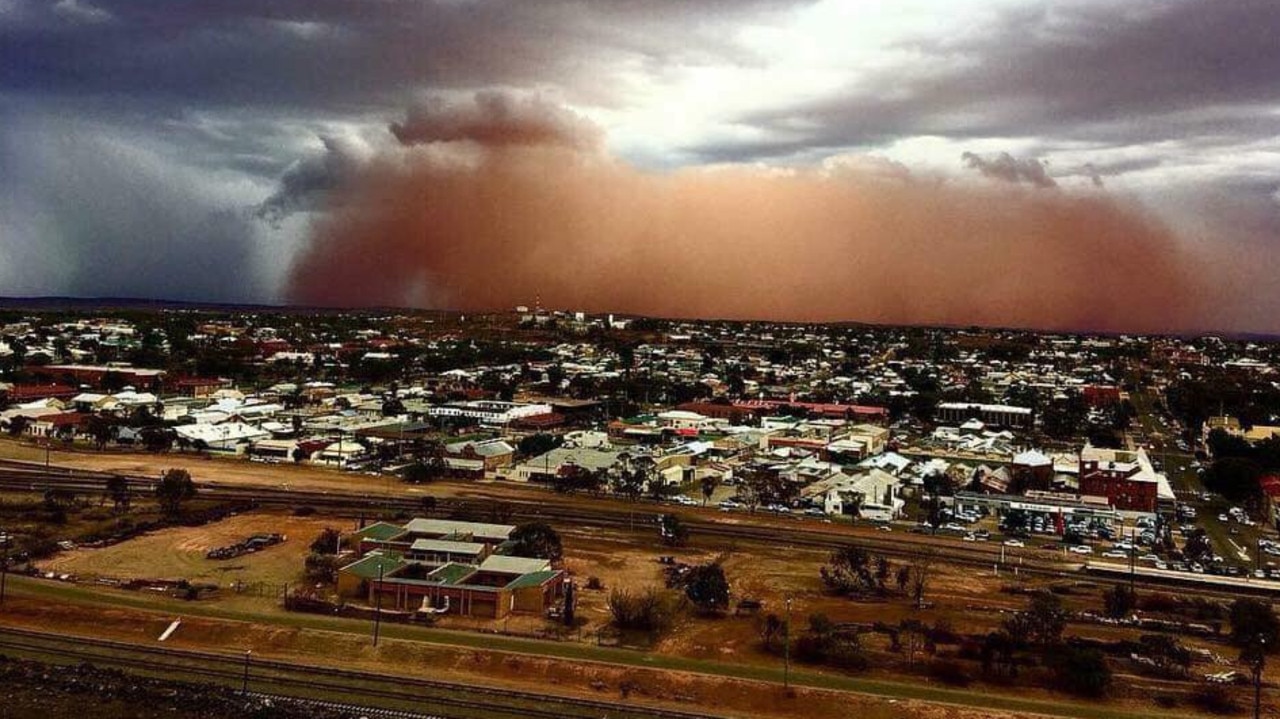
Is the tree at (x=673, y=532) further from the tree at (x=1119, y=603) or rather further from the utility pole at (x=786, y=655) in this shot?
the tree at (x=1119, y=603)

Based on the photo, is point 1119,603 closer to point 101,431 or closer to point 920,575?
point 920,575

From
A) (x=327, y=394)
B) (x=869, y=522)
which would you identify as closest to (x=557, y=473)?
(x=869, y=522)

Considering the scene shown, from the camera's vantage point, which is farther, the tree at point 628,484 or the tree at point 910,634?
the tree at point 628,484

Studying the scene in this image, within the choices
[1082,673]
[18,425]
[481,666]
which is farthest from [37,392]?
[1082,673]

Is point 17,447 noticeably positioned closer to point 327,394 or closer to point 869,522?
point 327,394

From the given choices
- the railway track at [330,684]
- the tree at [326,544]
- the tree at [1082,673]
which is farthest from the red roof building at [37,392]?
the tree at [1082,673]

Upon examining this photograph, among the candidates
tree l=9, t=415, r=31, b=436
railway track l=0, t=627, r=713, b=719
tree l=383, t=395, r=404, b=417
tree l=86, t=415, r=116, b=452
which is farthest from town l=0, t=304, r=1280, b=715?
railway track l=0, t=627, r=713, b=719

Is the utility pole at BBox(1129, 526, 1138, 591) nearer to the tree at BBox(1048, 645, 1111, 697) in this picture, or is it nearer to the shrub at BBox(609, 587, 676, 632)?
the tree at BBox(1048, 645, 1111, 697)
